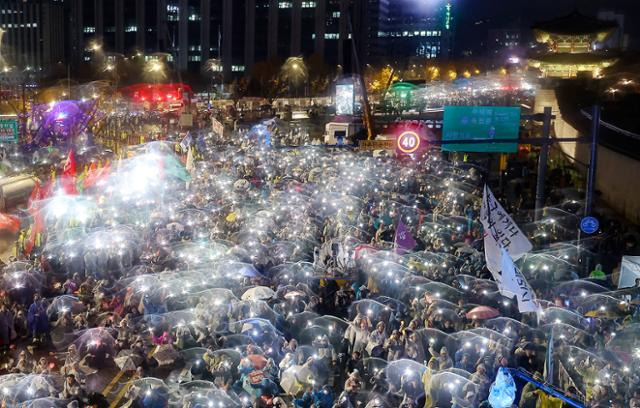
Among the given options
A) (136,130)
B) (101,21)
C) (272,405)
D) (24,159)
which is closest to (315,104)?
(136,130)

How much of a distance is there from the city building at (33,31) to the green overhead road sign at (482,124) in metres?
117

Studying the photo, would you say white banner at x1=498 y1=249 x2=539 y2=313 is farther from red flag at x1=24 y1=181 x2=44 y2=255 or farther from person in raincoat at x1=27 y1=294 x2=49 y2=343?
red flag at x1=24 y1=181 x2=44 y2=255

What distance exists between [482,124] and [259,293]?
12.9 m

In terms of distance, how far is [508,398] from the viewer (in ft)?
33.4

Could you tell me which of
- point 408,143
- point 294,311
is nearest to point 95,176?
point 408,143

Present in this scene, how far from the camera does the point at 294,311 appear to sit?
14453 mm

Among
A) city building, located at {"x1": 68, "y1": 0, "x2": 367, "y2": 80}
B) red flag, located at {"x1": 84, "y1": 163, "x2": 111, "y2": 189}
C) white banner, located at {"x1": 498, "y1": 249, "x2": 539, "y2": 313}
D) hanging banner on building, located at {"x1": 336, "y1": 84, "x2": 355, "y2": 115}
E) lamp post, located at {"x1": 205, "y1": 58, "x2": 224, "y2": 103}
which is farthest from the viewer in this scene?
city building, located at {"x1": 68, "y1": 0, "x2": 367, "y2": 80}

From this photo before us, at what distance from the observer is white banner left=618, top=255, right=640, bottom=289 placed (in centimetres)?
Answer: 1485

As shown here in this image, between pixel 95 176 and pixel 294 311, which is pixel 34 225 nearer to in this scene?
pixel 95 176

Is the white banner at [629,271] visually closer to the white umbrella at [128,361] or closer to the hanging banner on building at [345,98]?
the white umbrella at [128,361]

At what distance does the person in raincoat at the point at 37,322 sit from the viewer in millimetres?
14750

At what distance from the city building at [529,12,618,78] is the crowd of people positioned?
35475mm

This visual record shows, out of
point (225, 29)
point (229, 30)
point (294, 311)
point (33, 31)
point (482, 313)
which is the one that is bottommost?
point (294, 311)

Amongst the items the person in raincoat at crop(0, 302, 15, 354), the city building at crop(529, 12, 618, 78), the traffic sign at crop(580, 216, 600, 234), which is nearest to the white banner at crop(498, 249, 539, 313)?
the traffic sign at crop(580, 216, 600, 234)
